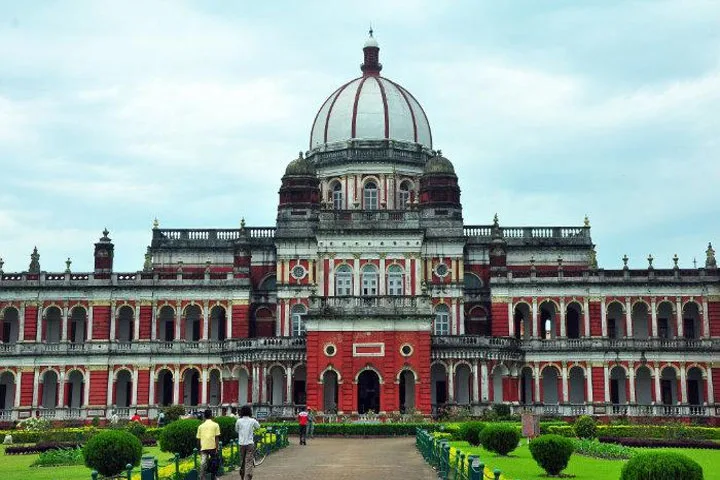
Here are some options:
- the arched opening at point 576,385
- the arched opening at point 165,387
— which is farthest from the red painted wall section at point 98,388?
the arched opening at point 576,385

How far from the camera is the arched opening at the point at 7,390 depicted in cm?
7012

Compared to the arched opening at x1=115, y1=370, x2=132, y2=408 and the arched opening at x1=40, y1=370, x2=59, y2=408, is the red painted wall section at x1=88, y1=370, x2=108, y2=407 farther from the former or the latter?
the arched opening at x1=40, y1=370, x2=59, y2=408

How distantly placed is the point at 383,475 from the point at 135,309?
150ft

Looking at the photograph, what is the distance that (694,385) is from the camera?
70.1 meters

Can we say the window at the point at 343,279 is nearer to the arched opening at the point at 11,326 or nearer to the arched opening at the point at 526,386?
the arched opening at the point at 526,386

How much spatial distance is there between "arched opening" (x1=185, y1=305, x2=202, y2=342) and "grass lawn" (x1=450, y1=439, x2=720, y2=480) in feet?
121

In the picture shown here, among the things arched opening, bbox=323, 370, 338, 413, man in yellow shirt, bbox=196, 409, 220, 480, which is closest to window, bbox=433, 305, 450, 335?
arched opening, bbox=323, 370, 338, 413

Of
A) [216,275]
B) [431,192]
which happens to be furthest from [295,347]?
[431,192]

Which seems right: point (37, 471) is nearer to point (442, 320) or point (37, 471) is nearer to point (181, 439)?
point (181, 439)

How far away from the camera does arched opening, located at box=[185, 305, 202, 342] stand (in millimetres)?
72500

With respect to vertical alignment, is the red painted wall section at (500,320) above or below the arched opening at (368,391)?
above

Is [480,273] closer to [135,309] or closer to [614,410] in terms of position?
[614,410]

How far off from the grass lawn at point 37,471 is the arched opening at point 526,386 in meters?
36.7

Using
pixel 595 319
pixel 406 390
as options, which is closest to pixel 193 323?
pixel 406 390
